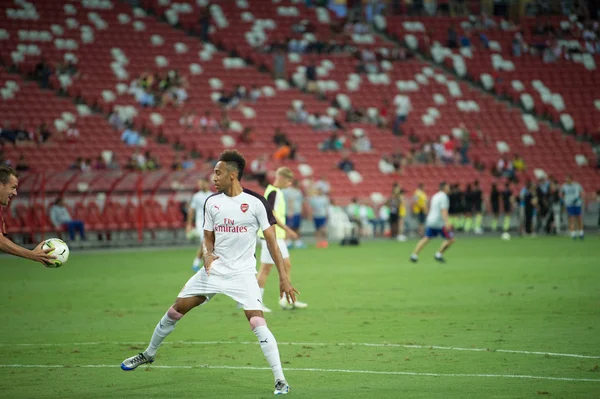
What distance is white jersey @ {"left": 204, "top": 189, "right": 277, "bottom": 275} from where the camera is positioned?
9383 mm

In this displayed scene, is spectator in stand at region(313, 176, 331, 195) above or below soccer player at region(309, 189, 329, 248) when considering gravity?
above

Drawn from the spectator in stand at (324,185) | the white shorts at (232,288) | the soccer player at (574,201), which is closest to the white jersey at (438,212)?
the soccer player at (574,201)

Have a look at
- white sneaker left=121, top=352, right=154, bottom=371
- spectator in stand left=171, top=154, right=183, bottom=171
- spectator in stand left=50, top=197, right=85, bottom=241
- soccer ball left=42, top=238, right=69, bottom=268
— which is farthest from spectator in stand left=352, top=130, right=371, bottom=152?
white sneaker left=121, top=352, right=154, bottom=371

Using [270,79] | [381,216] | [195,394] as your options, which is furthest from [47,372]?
[270,79]

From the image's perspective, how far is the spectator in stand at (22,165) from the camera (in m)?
34.8

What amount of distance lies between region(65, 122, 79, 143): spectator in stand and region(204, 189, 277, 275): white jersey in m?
31.5

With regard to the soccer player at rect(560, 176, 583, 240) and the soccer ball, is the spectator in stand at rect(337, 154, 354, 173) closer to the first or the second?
the soccer player at rect(560, 176, 583, 240)

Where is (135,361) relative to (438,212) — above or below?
below

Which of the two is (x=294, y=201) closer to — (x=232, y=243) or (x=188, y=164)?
(x=188, y=164)

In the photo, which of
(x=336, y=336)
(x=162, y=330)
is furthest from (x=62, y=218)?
(x=162, y=330)

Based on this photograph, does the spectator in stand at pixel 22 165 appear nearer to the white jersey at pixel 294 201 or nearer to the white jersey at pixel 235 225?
the white jersey at pixel 294 201

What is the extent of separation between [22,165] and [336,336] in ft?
81.6

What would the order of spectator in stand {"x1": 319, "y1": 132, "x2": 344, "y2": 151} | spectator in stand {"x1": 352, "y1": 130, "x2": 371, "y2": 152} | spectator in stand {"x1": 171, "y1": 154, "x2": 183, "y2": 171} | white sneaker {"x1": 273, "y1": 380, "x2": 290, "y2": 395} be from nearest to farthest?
white sneaker {"x1": 273, "y1": 380, "x2": 290, "y2": 395}, spectator in stand {"x1": 171, "y1": 154, "x2": 183, "y2": 171}, spectator in stand {"x1": 319, "y1": 132, "x2": 344, "y2": 151}, spectator in stand {"x1": 352, "y1": 130, "x2": 371, "y2": 152}

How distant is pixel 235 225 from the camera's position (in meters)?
9.41
